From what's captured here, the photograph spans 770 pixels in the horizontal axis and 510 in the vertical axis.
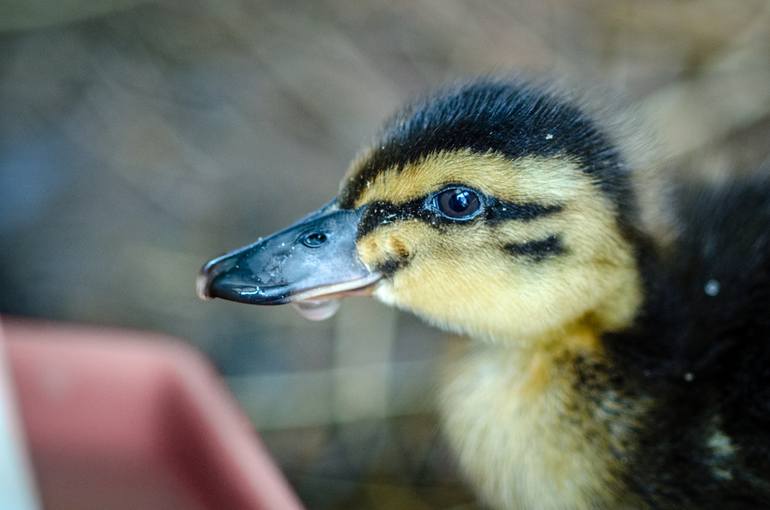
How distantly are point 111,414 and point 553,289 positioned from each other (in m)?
0.68

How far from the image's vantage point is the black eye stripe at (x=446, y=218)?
116 cm

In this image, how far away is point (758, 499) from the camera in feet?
3.83

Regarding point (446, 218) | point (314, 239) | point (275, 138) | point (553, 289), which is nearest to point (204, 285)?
point (314, 239)

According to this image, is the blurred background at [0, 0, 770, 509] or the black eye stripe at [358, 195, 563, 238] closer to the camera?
the black eye stripe at [358, 195, 563, 238]

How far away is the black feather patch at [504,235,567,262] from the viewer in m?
1.19

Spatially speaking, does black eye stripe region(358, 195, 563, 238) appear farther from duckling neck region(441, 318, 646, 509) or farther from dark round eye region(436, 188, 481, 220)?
duckling neck region(441, 318, 646, 509)

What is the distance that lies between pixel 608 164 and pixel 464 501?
0.95 m

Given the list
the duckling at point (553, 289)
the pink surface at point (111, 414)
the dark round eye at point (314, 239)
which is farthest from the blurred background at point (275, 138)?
the dark round eye at point (314, 239)

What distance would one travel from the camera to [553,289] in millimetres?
1204

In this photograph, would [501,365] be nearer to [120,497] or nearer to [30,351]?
[120,497]

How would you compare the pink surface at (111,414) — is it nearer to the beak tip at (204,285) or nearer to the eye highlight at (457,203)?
the beak tip at (204,285)

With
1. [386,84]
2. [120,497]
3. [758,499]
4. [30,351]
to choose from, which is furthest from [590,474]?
[386,84]

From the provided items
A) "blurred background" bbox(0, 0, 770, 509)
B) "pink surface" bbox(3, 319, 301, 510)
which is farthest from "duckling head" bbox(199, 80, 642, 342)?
"blurred background" bbox(0, 0, 770, 509)

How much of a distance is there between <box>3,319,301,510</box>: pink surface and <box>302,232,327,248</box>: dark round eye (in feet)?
1.07
